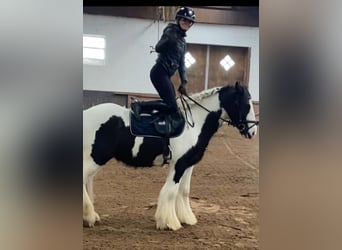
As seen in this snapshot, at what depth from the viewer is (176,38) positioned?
1.08 metres

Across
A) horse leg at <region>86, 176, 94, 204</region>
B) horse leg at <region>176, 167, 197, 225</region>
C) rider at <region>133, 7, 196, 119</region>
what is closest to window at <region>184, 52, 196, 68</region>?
rider at <region>133, 7, 196, 119</region>

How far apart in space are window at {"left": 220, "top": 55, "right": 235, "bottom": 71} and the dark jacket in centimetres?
11

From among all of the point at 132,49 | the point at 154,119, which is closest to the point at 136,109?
the point at 154,119

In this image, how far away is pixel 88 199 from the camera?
3.50 ft

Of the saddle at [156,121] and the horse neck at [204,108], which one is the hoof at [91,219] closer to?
the saddle at [156,121]

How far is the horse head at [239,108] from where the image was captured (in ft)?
3.50

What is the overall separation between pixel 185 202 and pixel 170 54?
39 cm

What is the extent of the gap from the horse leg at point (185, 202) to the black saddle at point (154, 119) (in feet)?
0.38

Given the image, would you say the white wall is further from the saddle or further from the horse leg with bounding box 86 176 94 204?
the horse leg with bounding box 86 176 94 204

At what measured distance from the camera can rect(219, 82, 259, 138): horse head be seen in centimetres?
107
